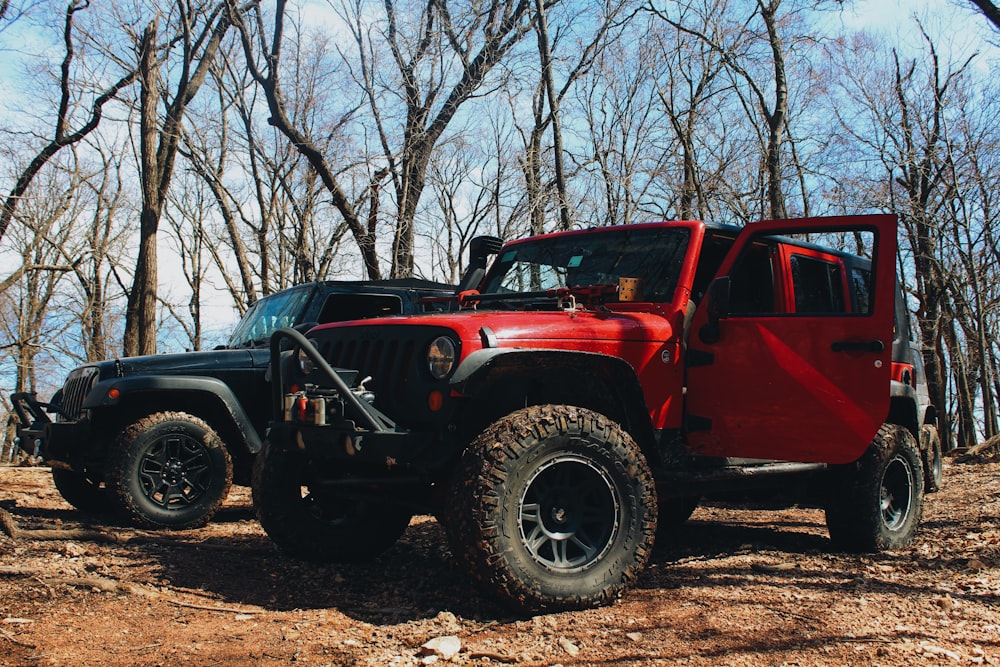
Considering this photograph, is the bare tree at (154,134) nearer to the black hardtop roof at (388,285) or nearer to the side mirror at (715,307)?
the black hardtop roof at (388,285)

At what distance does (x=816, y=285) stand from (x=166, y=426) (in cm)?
482

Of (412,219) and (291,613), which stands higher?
(412,219)

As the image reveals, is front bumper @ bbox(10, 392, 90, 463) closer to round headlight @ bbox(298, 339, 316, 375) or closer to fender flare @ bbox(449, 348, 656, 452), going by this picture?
round headlight @ bbox(298, 339, 316, 375)

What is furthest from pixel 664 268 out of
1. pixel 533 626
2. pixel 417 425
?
pixel 533 626

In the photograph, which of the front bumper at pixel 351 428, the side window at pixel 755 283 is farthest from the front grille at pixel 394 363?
the side window at pixel 755 283

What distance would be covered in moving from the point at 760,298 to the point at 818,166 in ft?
47.2

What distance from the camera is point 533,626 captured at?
12.0ft

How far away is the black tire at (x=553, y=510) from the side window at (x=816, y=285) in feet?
6.75

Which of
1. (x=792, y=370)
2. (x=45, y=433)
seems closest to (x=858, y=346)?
(x=792, y=370)

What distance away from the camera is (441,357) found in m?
3.96

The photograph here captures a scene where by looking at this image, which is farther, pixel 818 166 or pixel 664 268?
pixel 818 166

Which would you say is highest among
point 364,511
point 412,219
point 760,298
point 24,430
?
point 412,219

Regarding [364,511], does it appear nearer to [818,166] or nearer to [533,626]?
[533,626]

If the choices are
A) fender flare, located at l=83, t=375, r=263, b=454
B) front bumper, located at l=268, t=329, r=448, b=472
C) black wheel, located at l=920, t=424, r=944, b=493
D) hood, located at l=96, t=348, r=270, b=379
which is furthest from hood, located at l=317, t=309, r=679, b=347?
black wheel, located at l=920, t=424, r=944, b=493
